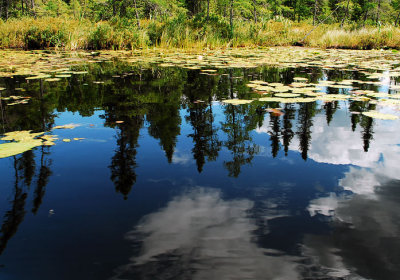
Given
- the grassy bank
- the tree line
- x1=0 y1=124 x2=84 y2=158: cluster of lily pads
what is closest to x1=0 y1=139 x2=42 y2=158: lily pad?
x1=0 y1=124 x2=84 y2=158: cluster of lily pads

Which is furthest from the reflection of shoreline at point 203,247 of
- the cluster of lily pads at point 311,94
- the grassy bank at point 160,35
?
the grassy bank at point 160,35

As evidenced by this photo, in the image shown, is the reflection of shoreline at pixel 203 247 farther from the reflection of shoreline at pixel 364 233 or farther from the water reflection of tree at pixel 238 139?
the water reflection of tree at pixel 238 139

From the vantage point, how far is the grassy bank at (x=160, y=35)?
37.5 feet

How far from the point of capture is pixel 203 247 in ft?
3.72

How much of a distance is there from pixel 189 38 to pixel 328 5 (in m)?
41.1

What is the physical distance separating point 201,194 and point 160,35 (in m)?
12.4

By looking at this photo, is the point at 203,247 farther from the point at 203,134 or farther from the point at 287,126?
the point at 287,126

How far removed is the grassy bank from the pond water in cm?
953

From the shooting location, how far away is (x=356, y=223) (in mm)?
1287

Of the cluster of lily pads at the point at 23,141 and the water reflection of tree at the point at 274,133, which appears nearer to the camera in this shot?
the cluster of lily pads at the point at 23,141

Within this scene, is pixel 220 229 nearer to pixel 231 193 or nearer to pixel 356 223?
pixel 231 193

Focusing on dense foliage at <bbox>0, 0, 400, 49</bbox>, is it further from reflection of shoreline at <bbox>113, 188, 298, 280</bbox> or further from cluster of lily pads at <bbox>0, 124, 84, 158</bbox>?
reflection of shoreline at <bbox>113, 188, 298, 280</bbox>

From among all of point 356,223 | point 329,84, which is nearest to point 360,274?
point 356,223

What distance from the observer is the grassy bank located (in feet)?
37.5
